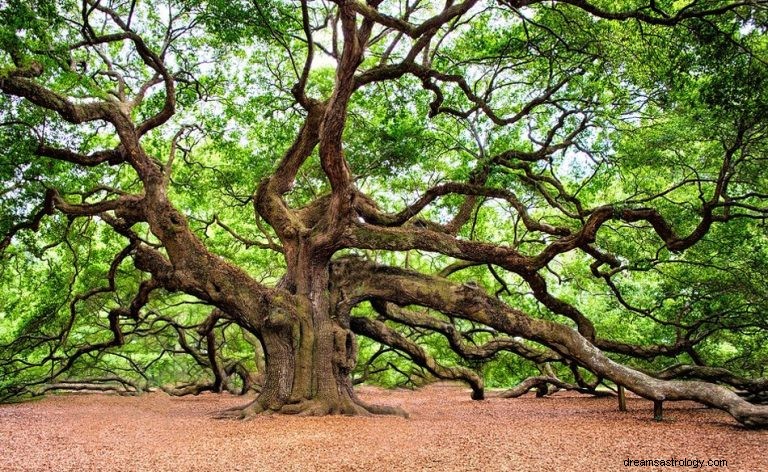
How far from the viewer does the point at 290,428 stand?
5836mm

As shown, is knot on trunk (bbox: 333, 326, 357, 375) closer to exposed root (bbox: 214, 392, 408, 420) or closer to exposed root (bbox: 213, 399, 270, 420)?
exposed root (bbox: 214, 392, 408, 420)

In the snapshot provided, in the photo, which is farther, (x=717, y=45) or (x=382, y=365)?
(x=382, y=365)

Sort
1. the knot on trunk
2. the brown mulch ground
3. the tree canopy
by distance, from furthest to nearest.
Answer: the knot on trunk
the tree canopy
the brown mulch ground

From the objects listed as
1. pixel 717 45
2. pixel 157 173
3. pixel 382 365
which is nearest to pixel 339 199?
pixel 157 173

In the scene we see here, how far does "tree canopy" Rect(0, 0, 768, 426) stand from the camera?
626cm

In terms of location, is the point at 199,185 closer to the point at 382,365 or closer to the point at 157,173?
the point at 157,173

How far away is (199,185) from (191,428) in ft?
20.0

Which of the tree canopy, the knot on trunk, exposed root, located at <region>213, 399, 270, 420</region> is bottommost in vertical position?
exposed root, located at <region>213, 399, 270, 420</region>

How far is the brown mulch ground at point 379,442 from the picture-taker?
13.4ft

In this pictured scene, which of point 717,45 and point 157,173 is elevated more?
point 717,45

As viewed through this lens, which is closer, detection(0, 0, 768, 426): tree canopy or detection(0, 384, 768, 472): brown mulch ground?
detection(0, 384, 768, 472): brown mulch ground

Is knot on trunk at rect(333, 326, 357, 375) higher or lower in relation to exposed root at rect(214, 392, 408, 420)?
higher

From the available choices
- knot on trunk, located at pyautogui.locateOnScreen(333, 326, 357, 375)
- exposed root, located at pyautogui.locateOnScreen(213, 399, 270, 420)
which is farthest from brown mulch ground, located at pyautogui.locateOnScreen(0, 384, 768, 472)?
knot on trunk, located at pyautogui.locateOnScreen(333, 326, 357, 375)

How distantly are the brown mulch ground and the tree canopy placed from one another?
0.80m
